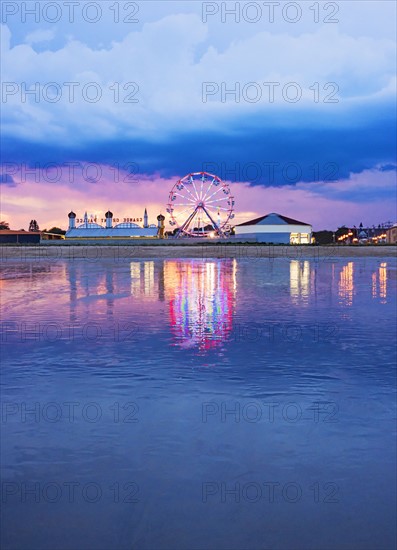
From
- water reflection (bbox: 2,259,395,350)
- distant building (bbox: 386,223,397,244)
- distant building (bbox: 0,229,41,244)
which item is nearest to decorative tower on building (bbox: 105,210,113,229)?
distant building (bbox: 0,229,41,244)

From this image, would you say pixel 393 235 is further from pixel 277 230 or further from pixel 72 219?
pixel 72 219

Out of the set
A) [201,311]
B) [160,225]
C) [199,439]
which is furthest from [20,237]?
[199,439]

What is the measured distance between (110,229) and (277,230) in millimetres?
35631

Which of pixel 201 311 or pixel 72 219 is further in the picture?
pixel 72 219

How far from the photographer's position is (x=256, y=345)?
32.8 ft

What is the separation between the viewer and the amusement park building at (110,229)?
106 m

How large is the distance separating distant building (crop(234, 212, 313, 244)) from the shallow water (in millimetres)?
111538

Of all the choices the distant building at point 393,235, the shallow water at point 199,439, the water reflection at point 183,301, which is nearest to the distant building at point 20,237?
the water reflection at point 183,301

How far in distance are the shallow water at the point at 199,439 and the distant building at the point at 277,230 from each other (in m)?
112

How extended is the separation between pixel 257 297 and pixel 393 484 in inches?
549

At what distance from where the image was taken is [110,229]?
10806 centimetres

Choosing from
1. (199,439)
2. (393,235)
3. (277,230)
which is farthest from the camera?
(393,235)

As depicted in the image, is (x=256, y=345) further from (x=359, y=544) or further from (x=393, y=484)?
(x=359, y=544)

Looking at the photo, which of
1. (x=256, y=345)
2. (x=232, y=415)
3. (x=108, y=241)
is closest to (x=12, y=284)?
(x=256, y=345)
